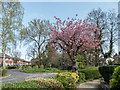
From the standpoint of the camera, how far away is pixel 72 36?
8.00 meters

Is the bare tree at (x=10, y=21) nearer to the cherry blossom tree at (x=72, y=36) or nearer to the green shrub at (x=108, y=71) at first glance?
the cherry blossom tree at (x=72, y=36)

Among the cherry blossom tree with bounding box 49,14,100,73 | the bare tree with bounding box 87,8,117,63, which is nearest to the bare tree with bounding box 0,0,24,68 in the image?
the cherry blossom tree with bounding box 49,14,100,73

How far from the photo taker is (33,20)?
66.9 ft

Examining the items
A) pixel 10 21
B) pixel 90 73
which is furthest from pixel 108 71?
pixel 10 21

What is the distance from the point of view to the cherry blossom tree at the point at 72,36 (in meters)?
7.95

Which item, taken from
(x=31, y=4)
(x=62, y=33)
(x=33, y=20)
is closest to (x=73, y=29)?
(x=62, y=33)

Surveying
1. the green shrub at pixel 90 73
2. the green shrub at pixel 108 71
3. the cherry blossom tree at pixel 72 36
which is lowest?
the green shrub at pixel 90 73

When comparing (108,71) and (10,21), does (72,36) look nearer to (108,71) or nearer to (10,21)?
(108,71)

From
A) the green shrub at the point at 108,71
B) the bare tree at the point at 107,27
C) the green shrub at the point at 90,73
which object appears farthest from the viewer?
the bare tree at the point at 107,27

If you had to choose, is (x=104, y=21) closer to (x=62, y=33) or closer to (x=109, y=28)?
(x=109, y=28)

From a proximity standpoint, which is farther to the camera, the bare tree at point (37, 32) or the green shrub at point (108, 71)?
the bare tree at point (37, 32)

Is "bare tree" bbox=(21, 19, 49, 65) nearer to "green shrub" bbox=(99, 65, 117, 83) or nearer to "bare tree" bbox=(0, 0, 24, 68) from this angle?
"bare tree" bbox=(0, 0, 24, 68)

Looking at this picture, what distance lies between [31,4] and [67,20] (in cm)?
313

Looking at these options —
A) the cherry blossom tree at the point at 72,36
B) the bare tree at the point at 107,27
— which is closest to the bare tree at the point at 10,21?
the cherry blossom tree at the point at 72,36
